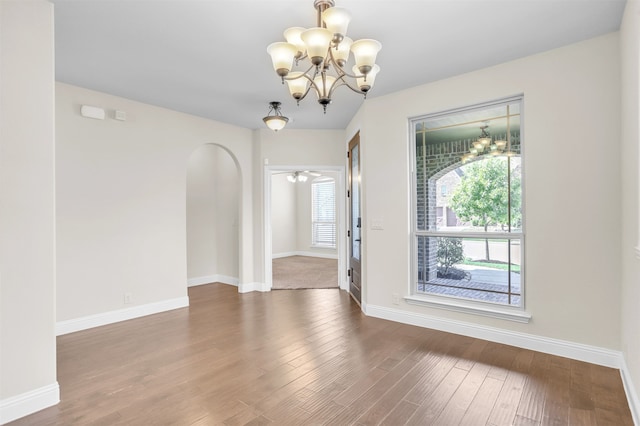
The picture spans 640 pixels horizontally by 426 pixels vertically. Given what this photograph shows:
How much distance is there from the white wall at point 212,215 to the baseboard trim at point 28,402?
3.89 m

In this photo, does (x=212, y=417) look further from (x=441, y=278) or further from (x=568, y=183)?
(x=568, y=183)

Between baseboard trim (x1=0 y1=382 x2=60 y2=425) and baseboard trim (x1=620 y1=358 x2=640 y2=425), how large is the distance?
368 centimetres

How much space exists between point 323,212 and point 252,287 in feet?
15.6

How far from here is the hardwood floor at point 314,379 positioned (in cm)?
218

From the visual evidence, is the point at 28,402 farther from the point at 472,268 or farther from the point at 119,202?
the point at 472,268

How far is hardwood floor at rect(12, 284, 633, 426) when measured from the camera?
2.18m

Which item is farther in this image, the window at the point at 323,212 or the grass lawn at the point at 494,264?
the window at the point at 323,212

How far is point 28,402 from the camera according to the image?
221 centimetres

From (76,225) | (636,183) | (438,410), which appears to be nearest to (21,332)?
(76,225)

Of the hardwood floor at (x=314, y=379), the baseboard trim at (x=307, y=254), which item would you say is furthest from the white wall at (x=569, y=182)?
the baseboard trim at (x=307, y=254)

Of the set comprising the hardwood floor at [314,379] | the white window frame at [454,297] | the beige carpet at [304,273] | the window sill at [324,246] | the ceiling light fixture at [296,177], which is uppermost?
the ceiling light fixture at [296,177]

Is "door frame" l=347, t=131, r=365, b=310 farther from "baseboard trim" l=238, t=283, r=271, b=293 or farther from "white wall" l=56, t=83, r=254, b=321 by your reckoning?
"white wall" l=56, t=83, r=254, b=321

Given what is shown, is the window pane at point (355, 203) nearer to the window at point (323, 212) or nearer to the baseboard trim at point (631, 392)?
the baseboard trim at point (631, 392)

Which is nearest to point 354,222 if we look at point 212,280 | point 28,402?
point 212,280
